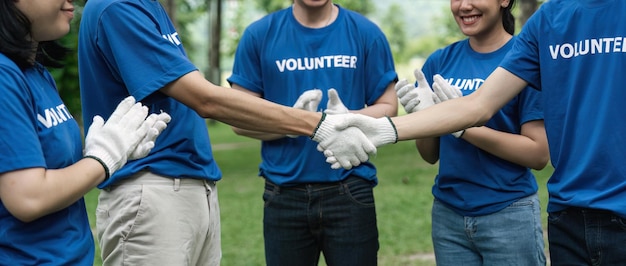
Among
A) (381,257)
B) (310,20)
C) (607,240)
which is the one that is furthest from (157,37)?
(381,257)

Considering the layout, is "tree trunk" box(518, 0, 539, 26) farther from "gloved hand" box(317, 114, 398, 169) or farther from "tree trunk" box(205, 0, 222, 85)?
"tree trunk" box(205, 0, 222, 85)

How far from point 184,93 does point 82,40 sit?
0.45 m

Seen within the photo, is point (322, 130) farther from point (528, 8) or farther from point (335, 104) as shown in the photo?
point (528, 8)

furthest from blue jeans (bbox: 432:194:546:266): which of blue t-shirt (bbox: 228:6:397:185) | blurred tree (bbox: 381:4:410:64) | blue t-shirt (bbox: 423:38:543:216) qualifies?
blurred tree (bbox: 381:4:410:64)

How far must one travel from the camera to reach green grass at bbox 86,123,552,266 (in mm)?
7559

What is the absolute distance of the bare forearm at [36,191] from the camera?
2482 mm

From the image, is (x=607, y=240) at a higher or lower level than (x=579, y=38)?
lower

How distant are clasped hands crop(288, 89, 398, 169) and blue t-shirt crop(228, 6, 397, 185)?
49 cm

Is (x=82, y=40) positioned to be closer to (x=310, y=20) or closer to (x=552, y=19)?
(x=310, y=20)

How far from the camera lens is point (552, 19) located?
3.05 m

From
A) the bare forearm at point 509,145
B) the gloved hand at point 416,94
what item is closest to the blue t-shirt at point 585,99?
the bare forearm at point 509,145

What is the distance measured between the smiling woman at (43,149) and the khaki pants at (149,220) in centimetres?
46

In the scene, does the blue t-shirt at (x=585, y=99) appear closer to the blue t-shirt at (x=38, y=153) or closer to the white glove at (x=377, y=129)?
the white glove at (x=377, y=129)

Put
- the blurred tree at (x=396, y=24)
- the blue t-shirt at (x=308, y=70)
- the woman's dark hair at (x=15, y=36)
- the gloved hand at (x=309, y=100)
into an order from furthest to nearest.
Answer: the blurred tree at (x=396, y=24)
the blue t-shirt at (x=308, y=70)
the gloved hand at (x=309, y=100)
the woman's dark hair at (x=15, y=36)
